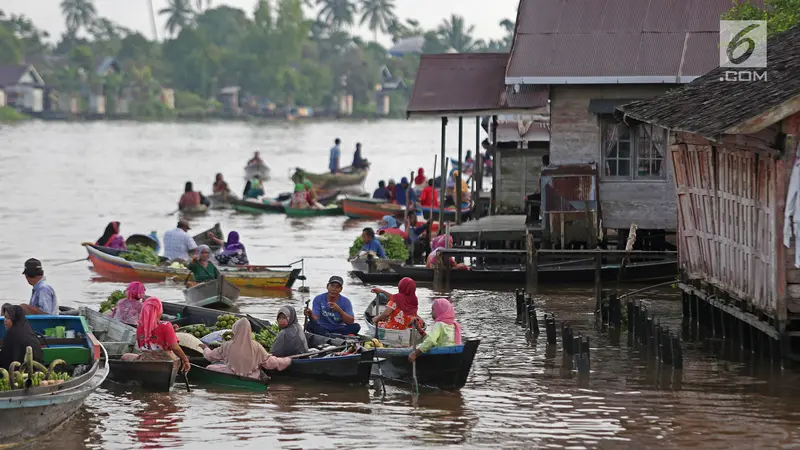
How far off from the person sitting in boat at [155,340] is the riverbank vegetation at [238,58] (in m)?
134

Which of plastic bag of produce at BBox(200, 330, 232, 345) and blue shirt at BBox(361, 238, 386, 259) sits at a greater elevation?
blue shirt at BBox(361, 238, 386, 259)

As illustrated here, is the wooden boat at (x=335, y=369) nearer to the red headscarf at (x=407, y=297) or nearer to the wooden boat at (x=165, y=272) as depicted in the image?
the red headscarf at (x=407, y=297)

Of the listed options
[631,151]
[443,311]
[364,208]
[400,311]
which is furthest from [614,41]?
[364,208]

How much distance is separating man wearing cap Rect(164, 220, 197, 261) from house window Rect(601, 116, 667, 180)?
8449 mm

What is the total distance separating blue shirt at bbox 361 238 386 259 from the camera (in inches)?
1021

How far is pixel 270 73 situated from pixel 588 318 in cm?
14387

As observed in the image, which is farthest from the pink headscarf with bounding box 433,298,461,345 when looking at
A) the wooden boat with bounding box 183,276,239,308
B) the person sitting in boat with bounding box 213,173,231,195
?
the person sitting in boat with bounding box 213,173,231,195

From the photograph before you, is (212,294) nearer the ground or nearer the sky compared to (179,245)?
nearer the ground

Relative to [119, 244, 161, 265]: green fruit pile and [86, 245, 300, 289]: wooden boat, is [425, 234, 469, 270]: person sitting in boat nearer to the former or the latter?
[86, 245, 300, 289]: wooden boat

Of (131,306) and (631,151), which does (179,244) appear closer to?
(631,151)

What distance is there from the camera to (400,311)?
1695cm

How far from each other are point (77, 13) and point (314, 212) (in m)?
151

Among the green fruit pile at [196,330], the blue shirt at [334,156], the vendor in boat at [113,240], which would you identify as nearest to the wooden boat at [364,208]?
the blue shirt at [334,156]

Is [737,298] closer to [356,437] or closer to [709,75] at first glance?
[709,75]
